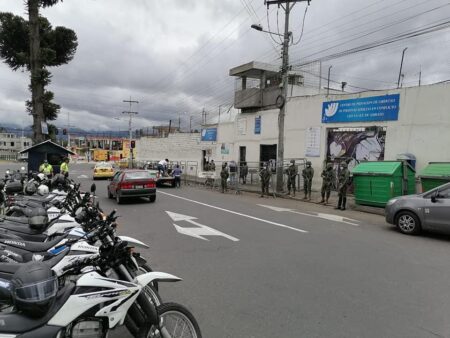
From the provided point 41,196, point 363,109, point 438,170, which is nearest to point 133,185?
point 41,196

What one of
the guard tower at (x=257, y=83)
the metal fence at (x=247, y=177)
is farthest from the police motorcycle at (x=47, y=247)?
the guard tower at (x=257, y=83)

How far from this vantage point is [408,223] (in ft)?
32.8

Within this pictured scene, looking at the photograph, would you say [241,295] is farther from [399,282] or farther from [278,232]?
[278,232]

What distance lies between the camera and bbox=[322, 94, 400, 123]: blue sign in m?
17.5

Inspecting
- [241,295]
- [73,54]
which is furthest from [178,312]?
[73,54]

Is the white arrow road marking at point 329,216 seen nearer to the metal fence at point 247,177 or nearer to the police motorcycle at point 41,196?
the metal fence at point 247,177

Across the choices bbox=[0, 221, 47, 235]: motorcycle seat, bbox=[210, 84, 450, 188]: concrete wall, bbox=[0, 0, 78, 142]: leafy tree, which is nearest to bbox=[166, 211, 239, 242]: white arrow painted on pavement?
bbox=[0, 221, 47, 235]: motorcycle seat

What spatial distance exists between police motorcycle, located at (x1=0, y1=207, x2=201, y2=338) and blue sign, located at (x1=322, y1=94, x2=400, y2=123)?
54.6ft

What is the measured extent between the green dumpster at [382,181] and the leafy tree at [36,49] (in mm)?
16802

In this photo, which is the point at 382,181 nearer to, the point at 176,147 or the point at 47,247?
the point at 47,247

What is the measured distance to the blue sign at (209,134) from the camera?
3375 cm

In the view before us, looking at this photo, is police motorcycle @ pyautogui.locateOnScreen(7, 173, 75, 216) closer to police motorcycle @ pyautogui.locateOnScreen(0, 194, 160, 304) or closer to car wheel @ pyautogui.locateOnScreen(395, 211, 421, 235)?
police motorcycle @ pyautogui.locateOnScreen(0, 194, 160, 304)

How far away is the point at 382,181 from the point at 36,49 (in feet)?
59.7

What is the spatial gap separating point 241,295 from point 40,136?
1926 centimetres
